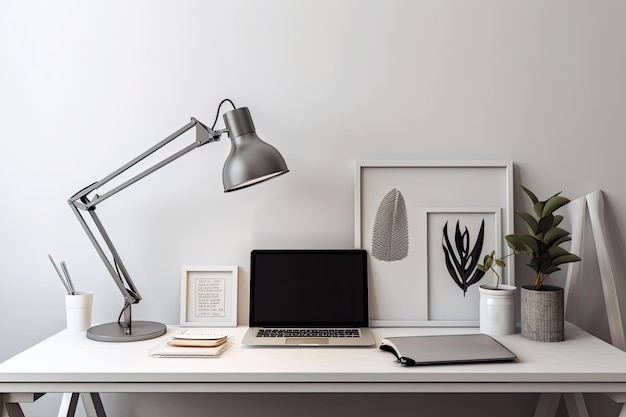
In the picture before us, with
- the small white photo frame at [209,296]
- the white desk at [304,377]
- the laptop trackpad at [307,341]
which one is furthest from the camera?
the small white photo frame at [209,296]

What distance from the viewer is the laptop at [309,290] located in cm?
166

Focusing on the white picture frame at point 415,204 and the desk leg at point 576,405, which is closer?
the desk leg at point 576,405

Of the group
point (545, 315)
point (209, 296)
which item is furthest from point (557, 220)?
point (209, 296)

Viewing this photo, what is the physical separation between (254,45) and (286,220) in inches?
21.6

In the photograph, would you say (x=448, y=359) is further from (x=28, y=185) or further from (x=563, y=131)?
(x=28, y=185)

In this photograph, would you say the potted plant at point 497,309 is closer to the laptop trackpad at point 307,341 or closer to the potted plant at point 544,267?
the potted plant at point 544,267

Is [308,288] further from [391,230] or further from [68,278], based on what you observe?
[68,278]

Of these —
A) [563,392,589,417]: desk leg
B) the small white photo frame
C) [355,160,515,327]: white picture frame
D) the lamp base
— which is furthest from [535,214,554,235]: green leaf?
the lamp base

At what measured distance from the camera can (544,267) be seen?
156cm

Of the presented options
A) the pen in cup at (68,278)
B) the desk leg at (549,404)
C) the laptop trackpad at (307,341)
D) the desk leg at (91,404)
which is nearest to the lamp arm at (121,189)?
the pen in cup at (68,278)

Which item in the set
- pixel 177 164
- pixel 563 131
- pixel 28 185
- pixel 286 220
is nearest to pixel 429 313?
pixel 286 220

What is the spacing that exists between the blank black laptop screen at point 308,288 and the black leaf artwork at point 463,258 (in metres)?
0.26

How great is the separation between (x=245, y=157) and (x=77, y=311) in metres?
0.67

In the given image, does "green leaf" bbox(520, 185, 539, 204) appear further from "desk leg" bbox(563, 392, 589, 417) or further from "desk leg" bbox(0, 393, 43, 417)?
"desk leg" bbox(0, 393, 43, 417)
